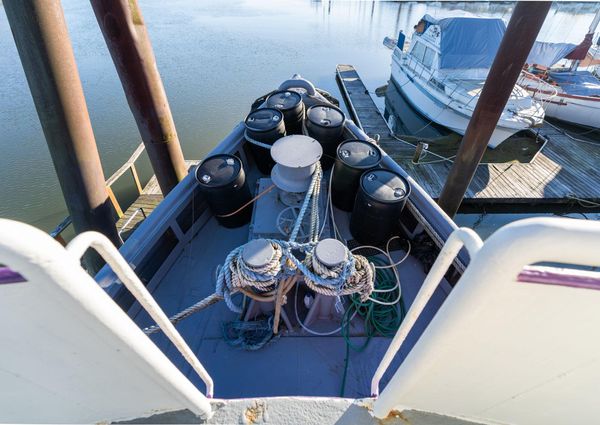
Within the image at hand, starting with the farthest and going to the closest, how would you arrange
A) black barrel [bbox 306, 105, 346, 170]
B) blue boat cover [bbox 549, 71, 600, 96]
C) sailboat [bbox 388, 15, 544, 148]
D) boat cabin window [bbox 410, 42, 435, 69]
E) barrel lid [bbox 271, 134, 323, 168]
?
blue boat cover [bbox 549, 71, 600, 96] < boat cabin window [bbox 410, 42, 435, 69] < sailboat [bbox 388, 15, 544, 148] < black barrel [bbox 306, 105, 346, 170] < barrel lid [bbox 271, 134, 323, 168]

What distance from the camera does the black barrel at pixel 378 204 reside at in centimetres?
366

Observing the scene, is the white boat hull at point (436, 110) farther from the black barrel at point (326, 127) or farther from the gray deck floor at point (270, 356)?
the gray deck floor at point (270, 356)

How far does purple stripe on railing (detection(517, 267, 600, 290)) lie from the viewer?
2.97 feet

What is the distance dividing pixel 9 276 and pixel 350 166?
12.7 feet

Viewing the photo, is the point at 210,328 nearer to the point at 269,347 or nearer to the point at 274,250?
the point at 269,347

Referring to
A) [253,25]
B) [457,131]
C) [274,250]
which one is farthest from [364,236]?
[253,25]

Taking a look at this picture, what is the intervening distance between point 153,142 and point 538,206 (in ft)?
37.6

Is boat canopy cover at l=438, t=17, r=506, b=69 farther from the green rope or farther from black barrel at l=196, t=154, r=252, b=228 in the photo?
the green rope

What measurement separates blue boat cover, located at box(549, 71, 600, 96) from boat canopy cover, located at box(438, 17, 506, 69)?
5.74 meters

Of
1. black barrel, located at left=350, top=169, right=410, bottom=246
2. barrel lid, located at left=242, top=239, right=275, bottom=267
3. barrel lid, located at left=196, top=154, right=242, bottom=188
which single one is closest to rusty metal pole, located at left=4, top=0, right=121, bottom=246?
barrel lid, located at left=196, top=154, right=242, bottom=188

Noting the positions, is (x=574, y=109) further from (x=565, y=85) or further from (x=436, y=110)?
(x=436, y=110)

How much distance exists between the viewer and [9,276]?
0.88 meters

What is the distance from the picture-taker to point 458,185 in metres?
6.94

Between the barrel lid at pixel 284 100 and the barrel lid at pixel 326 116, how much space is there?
53 centimetres
